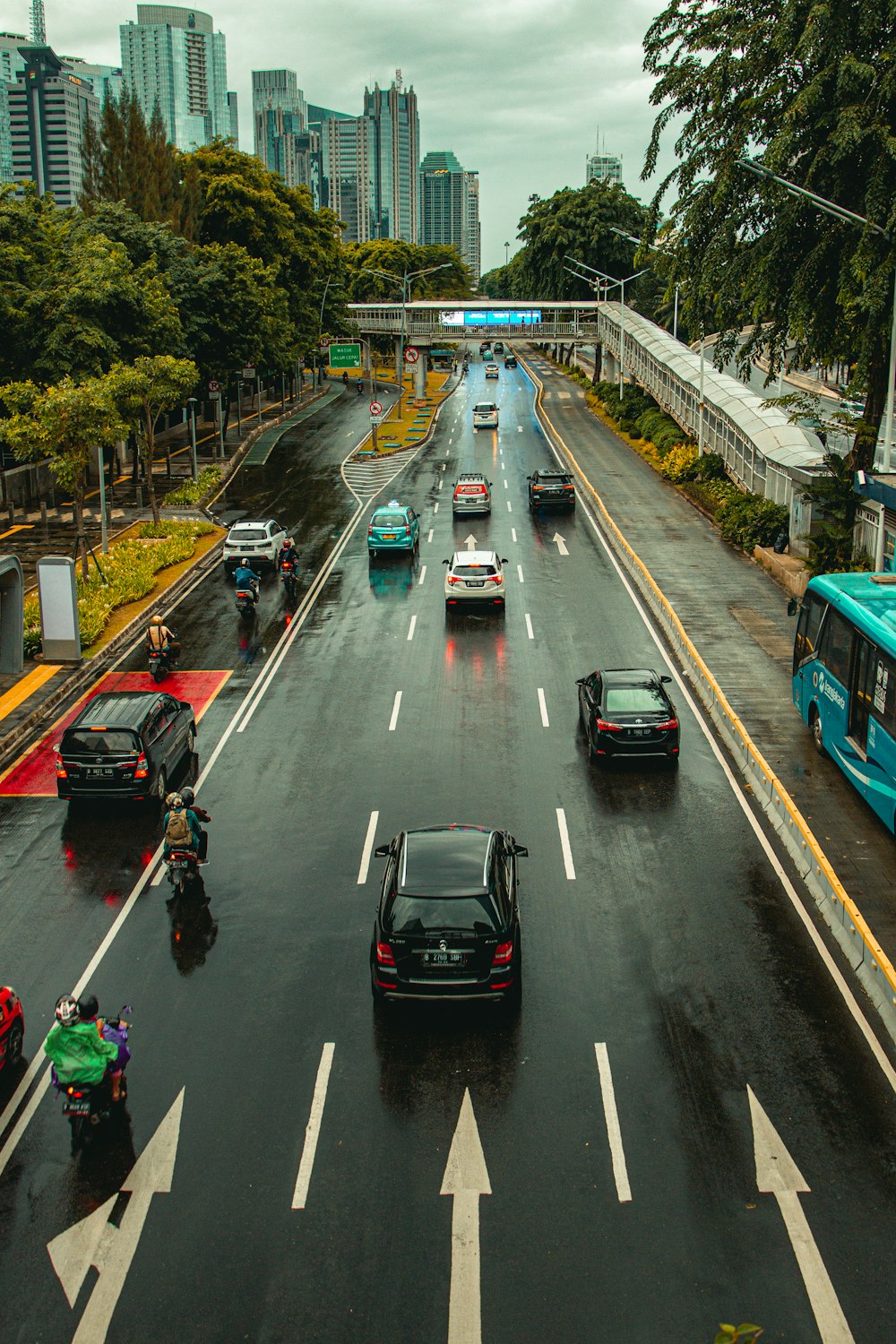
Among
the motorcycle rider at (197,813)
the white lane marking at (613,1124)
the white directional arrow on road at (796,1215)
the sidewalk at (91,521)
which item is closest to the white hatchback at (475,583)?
the sidewalk at (91,521)

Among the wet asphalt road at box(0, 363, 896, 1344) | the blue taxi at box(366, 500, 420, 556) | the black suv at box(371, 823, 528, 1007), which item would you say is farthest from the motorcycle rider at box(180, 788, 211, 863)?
the blue taxi at box(366, 500, 420, 556)

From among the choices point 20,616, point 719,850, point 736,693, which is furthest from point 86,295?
point 719,850

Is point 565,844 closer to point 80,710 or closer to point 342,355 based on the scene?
point 80,710

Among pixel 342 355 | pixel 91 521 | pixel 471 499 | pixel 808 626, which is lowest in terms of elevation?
pixel 91 521

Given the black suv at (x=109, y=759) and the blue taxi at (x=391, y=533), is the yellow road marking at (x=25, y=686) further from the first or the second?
the blue taxi at (x=391, y=533)

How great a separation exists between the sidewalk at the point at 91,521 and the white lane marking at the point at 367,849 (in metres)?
9.13

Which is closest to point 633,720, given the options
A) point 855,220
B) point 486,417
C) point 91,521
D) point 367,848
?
point 367,848

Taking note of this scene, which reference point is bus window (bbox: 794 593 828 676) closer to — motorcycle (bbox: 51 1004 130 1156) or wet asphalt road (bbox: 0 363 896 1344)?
wet asphalt road (bbox: 0 363 896 1344)

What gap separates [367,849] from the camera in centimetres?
1930

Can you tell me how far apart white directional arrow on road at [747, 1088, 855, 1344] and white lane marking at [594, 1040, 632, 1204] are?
131 centimetres

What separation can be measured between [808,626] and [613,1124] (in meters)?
14.1

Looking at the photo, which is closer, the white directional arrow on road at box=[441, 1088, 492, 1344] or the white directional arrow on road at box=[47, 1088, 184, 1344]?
the white directional arrow on road at box=[441, 1088, 492, 1344]

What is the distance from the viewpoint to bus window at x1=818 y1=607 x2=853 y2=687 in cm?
2105

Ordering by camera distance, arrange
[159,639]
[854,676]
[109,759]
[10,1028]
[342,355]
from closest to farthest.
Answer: [10,1028], [854,676], [109,759], [159,639], [342,355]
